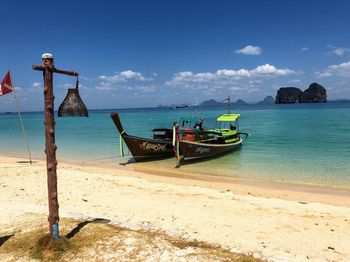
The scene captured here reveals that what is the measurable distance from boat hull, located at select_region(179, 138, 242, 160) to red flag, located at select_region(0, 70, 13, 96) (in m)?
7.98

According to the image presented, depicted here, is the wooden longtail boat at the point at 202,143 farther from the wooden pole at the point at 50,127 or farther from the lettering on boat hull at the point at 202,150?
the wooden pole at the point at 50,127

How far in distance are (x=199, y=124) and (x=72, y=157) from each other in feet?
28.0

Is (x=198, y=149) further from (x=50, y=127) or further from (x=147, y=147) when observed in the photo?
(x=50, y=127)

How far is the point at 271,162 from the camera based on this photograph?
54.5 ft

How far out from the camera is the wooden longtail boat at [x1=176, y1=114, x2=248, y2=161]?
1616 centimetres

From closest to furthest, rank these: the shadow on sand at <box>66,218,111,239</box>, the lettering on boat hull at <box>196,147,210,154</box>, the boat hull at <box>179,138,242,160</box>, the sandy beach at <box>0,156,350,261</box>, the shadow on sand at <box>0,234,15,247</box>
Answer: the shadow on sand at <box>0,234,15,247</box> → the shadow on sand at <box>66,218,111,239</box> → the sandy beach at <box>0,156,350,261</box> → the boat hull at <box>179,138,242,160</box> → the lettering on boat hull at <box>196,147,210,154</box>

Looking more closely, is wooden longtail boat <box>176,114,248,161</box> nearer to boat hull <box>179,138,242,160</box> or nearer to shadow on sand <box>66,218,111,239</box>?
boat hull <box>179,138,242,160</box>

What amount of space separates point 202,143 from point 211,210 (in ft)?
30.9

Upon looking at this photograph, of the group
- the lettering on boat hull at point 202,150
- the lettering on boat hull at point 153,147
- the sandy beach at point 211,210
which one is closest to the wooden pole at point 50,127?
the sandy beach at point 211,210

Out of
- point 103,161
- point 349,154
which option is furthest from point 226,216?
point 349,154

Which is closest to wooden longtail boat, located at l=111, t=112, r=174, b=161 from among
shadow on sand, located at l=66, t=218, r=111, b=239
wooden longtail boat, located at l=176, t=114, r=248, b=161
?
wooden longtail boat, located at l=176, t=114, r=248, b=161

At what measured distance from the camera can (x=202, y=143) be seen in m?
17.3

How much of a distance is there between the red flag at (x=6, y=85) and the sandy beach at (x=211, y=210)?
321cm

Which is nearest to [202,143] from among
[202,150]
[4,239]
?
[202,150]
